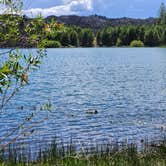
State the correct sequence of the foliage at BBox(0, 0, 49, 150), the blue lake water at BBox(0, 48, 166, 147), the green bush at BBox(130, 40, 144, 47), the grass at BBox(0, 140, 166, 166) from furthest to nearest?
the green bush at BBox(130, 40, 144, 47), the blue lake water at BBox(0, 48, 166, 147), the grass at BBox(0, 140, 166, 166), the foliage at BBox(0, 0, 49, 150)

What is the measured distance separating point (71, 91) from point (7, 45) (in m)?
33.1

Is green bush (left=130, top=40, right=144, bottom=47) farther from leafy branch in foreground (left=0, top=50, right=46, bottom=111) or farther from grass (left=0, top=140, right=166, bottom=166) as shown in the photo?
leafy branch in foreground (left=0, top=50, right=46, bottom=111)

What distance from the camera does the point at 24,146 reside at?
17.2 meters

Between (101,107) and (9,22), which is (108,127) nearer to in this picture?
(101,107)

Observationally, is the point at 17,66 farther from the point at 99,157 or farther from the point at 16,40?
the point at 99,157

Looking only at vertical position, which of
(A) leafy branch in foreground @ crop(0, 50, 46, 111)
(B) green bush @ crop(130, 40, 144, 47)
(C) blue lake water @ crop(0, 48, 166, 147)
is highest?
(A) leafy branch in foreground @ crop(0, 50, 46, 111)

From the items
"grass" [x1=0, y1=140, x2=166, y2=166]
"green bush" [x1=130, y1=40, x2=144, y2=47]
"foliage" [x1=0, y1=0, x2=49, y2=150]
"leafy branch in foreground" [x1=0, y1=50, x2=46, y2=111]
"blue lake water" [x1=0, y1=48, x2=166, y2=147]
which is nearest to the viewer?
"leafy branch in foreground" [x1=0, y1=50, x2=46, y2=111]

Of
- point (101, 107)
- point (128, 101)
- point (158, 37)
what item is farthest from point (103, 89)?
point (158, 37)

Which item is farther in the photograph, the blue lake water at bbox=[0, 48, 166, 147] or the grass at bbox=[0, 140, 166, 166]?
the blue lake water at bbox=[0, 48, 166, 147]

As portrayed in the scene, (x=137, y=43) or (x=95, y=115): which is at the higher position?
(x=95, y=115)

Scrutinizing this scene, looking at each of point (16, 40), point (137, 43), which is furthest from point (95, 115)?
point (137, 43)

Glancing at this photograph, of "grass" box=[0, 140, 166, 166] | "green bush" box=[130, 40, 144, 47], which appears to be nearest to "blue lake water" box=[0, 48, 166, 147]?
"grass" box=[0, 140, 166, 166]

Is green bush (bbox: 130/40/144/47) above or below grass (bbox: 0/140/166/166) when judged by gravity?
below

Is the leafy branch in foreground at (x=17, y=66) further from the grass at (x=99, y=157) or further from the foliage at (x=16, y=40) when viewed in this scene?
the grass at (x=99, y=157)
